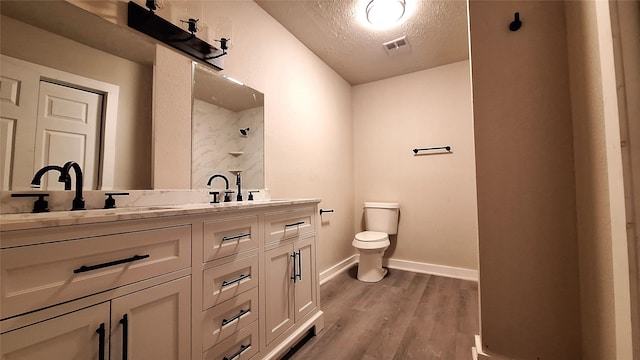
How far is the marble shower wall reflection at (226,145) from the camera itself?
1447 millimetres

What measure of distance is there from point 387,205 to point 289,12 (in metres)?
2.18

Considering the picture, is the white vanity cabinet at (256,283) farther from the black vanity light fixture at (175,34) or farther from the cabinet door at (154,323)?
the black vanity light fixture at (175,34)

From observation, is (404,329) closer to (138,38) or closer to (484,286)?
(484,286)

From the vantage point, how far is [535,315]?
111 centimetres

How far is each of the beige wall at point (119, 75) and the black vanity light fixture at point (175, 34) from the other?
0.67 ft

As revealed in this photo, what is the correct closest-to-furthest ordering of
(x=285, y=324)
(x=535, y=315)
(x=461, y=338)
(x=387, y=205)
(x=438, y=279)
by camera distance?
(x=535, y=315) → (x=285, y=324) → (x=461, y=338) → (x=438, y=279) → (x=387, y=205)

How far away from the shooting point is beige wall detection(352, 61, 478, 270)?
2580 mm

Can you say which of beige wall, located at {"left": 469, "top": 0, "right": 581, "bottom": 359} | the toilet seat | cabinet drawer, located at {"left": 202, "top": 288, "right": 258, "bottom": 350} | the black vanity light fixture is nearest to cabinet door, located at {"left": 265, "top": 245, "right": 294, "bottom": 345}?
cabinet drawer, located at {"left": 202, "top": 288, "right": 258, "bottom": 350}

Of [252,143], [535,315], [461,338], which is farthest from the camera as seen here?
[252,143]

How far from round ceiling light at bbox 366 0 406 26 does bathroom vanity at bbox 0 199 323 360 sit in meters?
1.67

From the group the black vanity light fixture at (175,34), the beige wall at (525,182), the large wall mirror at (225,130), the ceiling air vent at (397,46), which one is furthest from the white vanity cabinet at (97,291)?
the ceiling air vent at (397,46)

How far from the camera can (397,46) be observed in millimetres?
2354

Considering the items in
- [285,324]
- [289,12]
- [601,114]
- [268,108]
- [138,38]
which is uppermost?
[289,12]

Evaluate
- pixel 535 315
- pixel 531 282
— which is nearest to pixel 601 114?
pixel 531 282
